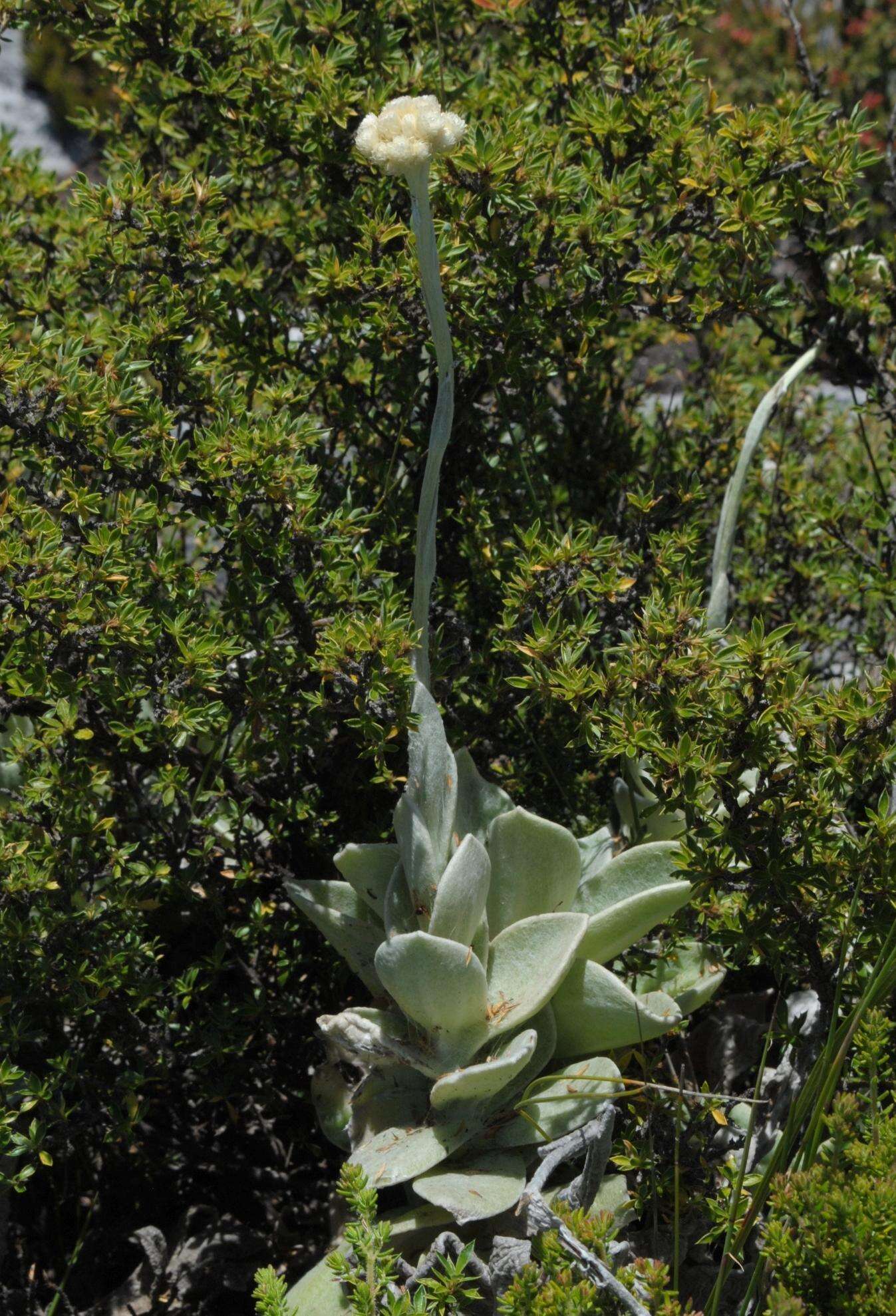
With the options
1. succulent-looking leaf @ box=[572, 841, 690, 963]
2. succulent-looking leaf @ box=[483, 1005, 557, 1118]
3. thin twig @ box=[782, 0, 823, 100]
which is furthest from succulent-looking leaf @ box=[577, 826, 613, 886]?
thin twig @ box=[782, 0, 823, 100]

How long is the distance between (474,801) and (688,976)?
55 cm

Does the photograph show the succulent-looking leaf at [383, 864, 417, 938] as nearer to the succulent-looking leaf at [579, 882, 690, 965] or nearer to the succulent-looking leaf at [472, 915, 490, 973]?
the succulent-looking leaf at [472, 915, 490, 973]

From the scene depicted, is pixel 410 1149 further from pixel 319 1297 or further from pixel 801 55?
pixel 801 55

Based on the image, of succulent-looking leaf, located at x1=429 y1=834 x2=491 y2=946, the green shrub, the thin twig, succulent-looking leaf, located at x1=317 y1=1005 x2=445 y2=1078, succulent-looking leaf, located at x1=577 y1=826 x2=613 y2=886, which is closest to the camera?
the green shrub

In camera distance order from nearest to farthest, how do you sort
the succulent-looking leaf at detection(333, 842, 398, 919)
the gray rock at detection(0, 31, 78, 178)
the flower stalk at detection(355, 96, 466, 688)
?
1. the flower stalk at detection(355, 96, 466, 688)
2. the succulent-looking leaf at detection(333, 842, 398, 919)
3. the gray rock at detection(0, 31, 78, 178)

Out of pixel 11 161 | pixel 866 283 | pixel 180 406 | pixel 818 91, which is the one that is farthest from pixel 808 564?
pixel 11 161

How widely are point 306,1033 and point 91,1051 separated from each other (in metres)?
0.48

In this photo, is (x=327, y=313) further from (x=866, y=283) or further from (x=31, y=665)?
(x=866, y=283)

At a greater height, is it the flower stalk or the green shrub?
the flower stalk

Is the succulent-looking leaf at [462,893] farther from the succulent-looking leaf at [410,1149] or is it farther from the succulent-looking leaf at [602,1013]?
the succulent-looking leaf at [410,1149]

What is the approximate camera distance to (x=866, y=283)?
3092 mm

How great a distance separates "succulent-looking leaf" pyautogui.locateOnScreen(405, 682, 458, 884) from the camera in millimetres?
2240

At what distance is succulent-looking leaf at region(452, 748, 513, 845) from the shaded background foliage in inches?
5.6

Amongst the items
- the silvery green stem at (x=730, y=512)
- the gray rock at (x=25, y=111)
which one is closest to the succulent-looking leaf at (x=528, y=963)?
the silvery green stem at (x=730, y=512)
